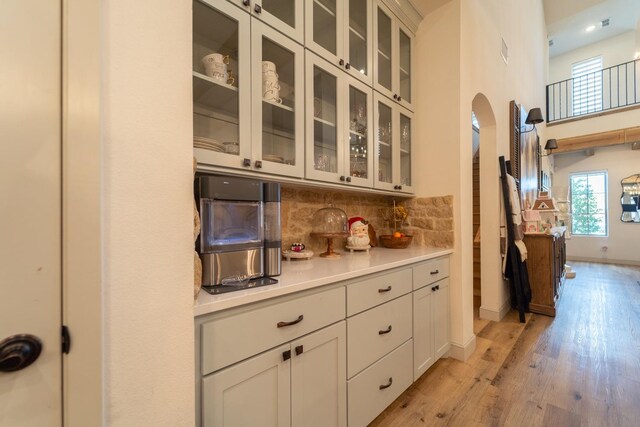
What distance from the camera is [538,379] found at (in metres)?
1.89

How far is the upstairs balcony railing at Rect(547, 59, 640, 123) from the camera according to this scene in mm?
5914

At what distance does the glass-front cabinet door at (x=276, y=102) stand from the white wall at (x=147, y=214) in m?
0.57

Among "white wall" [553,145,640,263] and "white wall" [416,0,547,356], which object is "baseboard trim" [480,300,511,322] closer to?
"white wall" [416,0,547,356]

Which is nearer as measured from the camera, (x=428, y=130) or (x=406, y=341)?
(x=406, y=341)

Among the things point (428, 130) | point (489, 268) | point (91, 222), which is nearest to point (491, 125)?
point (428, 130)

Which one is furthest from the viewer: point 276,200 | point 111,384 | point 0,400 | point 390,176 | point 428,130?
point 428,130

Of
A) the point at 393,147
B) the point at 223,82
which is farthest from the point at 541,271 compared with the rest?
the point at 223,82

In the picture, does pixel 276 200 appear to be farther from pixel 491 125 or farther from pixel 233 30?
pixel 491 125

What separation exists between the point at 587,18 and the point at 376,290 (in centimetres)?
893

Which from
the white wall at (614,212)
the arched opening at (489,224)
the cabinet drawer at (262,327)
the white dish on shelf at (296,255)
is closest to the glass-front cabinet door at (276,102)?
the white dish on shelf at (296,255)

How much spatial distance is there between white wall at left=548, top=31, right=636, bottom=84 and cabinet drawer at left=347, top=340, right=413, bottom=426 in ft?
31.0

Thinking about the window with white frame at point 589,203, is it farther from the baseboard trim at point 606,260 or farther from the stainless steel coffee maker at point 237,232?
the stainless steel coffee maker at point 237,232

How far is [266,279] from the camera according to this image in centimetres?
114

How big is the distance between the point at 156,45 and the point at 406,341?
1.90 metres
